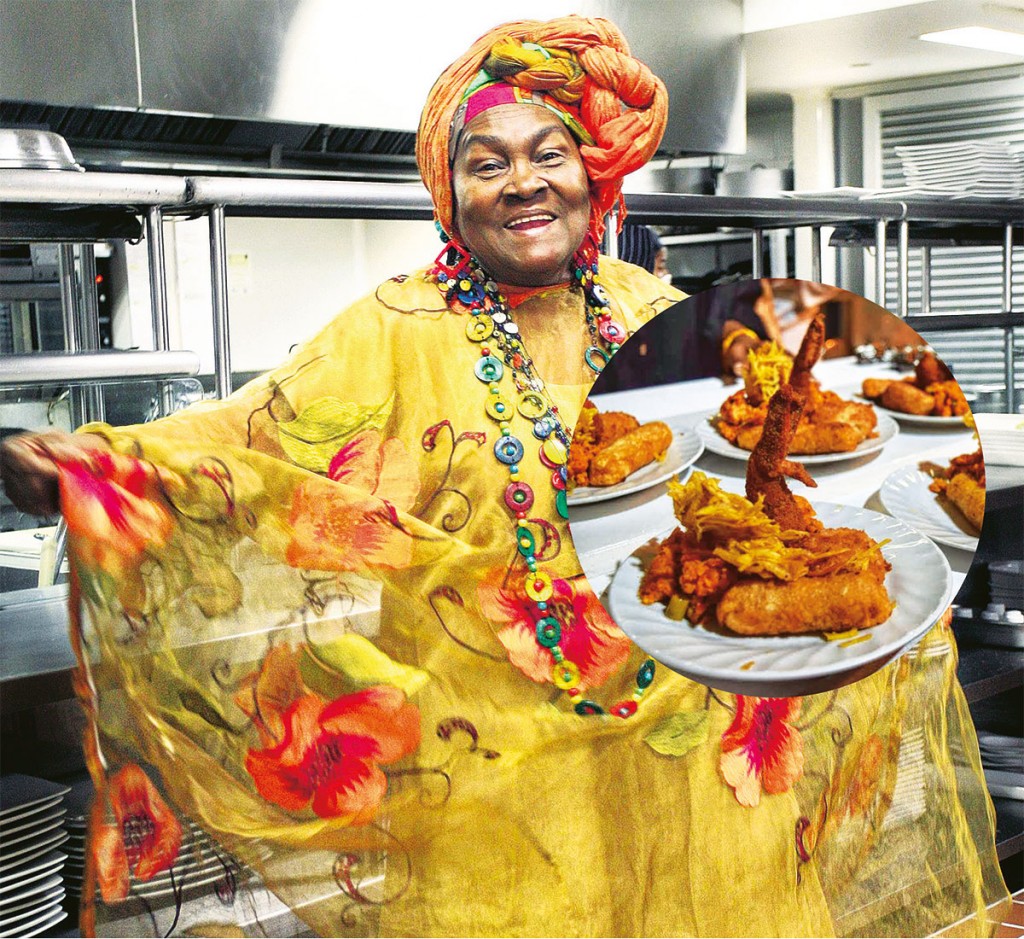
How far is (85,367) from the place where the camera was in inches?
59.9

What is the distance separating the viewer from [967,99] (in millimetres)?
2270

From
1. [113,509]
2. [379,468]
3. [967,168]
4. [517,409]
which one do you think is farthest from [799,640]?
[967,168]

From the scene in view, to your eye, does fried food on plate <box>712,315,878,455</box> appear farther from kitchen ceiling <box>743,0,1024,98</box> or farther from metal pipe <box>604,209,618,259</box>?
kitchen ceiling <box>743,0,1024,98</box>

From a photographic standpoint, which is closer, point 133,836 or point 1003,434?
point 133,836

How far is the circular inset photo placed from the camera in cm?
151

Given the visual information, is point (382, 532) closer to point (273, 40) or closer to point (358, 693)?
point (358, 693)

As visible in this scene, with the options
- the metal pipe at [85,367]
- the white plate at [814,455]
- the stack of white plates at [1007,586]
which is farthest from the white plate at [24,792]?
the stack of white plates at [1007,586]

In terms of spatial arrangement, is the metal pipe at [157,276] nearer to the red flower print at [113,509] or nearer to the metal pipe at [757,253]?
the red flower print at [113,509]

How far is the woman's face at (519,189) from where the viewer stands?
147cm

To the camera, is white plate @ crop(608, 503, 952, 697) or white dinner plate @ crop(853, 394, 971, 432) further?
white dinner plate @ crop(853, 394, 971, 432)

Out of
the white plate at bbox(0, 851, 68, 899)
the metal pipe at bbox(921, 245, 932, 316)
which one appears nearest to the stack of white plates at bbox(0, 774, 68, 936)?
the white plate at bbox(0, 851, 68, 899)

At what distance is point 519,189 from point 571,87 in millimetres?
137

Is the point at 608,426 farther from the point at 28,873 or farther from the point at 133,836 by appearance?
the point at 28,873

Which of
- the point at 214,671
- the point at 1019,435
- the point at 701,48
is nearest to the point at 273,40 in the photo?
the point at 701,48
